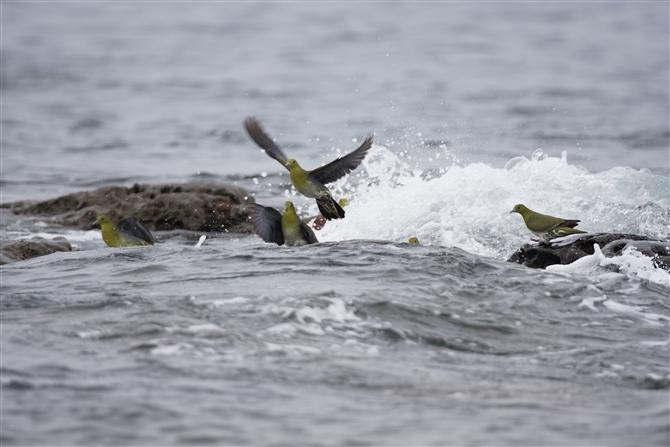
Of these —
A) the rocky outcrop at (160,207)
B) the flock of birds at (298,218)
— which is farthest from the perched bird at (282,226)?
the rocky outcrop at (160,207)

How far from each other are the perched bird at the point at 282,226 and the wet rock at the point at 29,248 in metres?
1.68

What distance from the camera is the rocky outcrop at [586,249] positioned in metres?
6.34

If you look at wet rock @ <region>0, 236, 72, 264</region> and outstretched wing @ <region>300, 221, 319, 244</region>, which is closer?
wet rock @ <region>0, 236, 72, 264</region>

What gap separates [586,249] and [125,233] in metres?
3.95

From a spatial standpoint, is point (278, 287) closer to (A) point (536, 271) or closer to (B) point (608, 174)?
(A) point (536, 271)

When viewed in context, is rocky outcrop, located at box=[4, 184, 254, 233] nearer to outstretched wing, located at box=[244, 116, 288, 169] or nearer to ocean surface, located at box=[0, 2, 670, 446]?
ocean surface, located at box=[0, 2, 670, 446]

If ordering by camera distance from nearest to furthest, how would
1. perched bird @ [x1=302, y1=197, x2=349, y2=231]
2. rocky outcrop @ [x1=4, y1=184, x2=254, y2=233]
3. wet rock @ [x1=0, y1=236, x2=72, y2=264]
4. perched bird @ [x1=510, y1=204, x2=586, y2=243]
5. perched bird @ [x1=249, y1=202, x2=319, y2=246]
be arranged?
perched bird @ [x1=510, y1=204, x2=586, y2=243]
wet rock @ [x1=0, y1=236, x2=72, y2=264]
perched bird @ [x1=249, y1=202, x2=319, y2=246]
perched bird @ [x1=302, y1=197, x2=349, y2=231]
rocky outcrop @ [x1=4, y1=184, x2=254, y2=233]

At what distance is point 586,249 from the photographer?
6594 millimetres

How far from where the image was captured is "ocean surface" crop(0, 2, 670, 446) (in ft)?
11.4

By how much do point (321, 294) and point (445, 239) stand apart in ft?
12.2

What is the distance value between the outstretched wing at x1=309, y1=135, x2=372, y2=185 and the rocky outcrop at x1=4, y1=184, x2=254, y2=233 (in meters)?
2.42

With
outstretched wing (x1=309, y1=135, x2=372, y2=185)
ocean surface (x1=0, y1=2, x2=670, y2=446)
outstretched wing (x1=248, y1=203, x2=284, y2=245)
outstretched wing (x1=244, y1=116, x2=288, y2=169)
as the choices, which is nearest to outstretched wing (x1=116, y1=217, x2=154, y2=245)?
ocean surface (x1=0, y1=2, x2=670, y2=446)

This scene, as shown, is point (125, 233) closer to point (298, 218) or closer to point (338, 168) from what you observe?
point (298, 218)

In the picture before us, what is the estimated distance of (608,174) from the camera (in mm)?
10352
